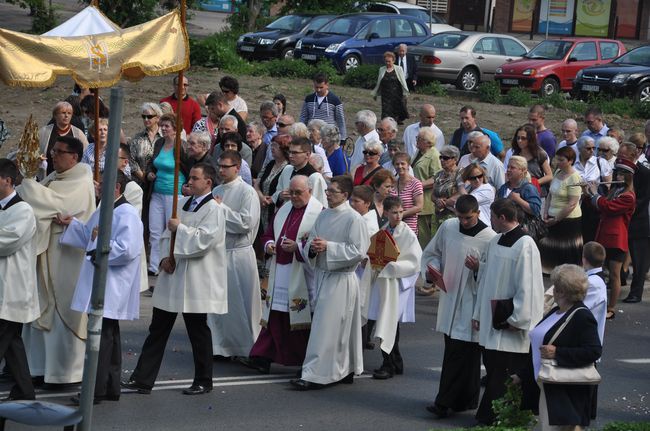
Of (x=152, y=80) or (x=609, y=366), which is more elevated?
(x=152, y=80)

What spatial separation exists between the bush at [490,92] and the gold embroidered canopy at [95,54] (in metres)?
17.4

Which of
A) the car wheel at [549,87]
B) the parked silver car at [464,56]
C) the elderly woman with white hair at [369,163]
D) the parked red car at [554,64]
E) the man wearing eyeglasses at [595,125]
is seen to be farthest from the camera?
the parked silver car at [464,56]

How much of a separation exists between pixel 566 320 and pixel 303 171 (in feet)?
15.1

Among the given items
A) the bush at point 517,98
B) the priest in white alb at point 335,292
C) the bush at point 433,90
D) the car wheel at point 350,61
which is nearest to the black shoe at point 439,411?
the priest in white alb at point 335,292

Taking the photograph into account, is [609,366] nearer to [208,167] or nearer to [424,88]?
[208,167]

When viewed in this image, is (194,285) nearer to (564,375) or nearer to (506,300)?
(506,300)

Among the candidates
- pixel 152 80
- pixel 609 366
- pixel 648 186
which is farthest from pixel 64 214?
pixel 152 80

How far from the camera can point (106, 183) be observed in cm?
615

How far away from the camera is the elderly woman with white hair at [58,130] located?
45.7 feet

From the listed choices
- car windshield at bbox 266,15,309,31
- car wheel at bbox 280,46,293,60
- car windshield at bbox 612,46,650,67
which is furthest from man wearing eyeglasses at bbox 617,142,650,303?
car windshield at bbox 266,15,309,31

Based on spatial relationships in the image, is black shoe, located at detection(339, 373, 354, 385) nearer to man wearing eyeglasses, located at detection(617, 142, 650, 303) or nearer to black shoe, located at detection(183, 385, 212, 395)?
black shoe, located at detection(183, 385, 212, 395)

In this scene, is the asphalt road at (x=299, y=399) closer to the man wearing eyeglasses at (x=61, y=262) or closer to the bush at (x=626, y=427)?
the man wearing eyeglasses at (x=61, y=262)

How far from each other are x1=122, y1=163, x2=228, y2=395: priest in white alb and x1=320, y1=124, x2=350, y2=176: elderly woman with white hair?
4.69 m

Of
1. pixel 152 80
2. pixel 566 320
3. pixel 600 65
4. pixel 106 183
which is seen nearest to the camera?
pixel 106 183
